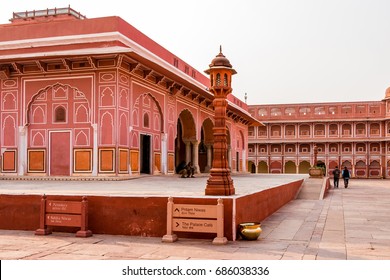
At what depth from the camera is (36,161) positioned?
1598cm

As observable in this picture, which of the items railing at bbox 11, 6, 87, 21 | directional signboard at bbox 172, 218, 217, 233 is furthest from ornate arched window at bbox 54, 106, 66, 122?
directional signboard at bbox 172, 218, 217, 233

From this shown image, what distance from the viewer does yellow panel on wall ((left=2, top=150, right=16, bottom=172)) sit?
1617 centimetres

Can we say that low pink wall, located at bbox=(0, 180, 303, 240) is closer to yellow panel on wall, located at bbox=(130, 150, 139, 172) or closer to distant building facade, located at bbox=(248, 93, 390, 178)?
yellow panel on wall, located at bbox=(130, 150, 139, 172)

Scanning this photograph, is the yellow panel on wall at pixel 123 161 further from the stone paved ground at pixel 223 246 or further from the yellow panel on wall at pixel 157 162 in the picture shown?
the stone paved ground at pixel 223 246

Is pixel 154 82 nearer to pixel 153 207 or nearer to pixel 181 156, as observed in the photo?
pixel 181 156

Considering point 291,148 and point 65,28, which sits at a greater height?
point 65,28

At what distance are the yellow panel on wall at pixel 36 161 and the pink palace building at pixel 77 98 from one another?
3 cm

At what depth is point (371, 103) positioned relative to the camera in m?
51.5

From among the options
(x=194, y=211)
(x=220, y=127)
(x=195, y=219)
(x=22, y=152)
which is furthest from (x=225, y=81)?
(x=22, y=152)

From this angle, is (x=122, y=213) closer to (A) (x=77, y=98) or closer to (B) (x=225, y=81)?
(B) (x=225, y=81)

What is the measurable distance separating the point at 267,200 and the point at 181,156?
14.6m

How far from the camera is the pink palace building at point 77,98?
15094 mm

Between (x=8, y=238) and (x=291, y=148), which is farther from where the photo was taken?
(x=291, y=148)
